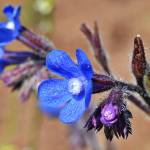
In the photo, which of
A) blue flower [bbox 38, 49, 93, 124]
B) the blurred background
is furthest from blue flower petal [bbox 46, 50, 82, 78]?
the blurred background

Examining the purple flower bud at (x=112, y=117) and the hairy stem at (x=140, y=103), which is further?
the hairy stem at (x=140, y=103)

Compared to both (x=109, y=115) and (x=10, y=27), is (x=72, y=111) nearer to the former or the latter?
(x=109, y=115)

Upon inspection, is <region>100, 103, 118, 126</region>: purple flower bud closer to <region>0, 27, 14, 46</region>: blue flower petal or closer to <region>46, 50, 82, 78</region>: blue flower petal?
<region>46, 50, 82, 78</region>: blue flower petal

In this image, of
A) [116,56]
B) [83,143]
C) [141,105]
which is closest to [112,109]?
[141,105]

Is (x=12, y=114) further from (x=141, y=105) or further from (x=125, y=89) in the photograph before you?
(x=125, y=89)

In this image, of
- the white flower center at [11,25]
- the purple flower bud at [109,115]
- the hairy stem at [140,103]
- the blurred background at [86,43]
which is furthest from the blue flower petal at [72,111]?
the blurred background at [86,43]

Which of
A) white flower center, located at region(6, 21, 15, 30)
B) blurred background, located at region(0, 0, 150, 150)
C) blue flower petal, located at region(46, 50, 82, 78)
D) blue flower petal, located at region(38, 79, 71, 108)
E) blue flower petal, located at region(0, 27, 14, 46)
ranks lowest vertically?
blue flower petal, located at region(38, 79, 71, 108)

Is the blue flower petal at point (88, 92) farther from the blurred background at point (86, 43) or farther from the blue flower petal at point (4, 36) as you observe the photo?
the blurred background at point (86, 43)
